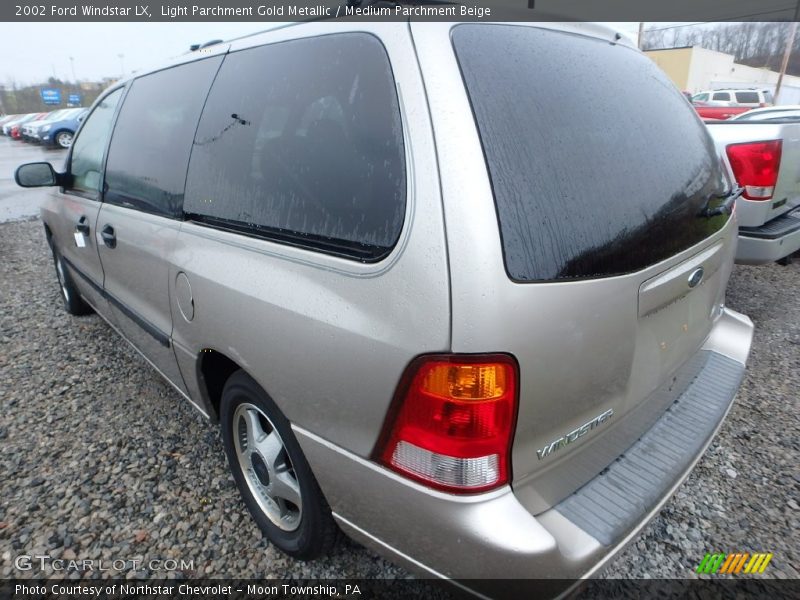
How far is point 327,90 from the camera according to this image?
4.78 ft

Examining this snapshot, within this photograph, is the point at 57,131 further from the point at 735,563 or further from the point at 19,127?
the point at 735,563

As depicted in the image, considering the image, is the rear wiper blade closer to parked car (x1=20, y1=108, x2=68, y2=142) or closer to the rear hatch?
the rear hatch

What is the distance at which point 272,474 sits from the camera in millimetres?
1808

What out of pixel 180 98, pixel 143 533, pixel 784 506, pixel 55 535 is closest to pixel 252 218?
pixel 180 98

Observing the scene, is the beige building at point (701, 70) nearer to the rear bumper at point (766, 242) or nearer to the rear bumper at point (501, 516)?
the rear bumper at point (766, 242)

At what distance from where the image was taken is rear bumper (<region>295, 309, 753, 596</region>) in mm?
1153

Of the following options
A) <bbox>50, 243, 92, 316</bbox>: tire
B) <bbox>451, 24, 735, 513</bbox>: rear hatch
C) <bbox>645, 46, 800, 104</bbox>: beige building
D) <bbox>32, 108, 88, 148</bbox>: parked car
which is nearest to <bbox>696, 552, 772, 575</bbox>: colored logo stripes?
<bbox>451, 24, 735, 513</bbox>: rear hatch

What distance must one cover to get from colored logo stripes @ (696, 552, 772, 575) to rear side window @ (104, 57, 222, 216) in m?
2.49

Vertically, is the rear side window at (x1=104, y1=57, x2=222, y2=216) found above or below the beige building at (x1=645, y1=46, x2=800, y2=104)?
below

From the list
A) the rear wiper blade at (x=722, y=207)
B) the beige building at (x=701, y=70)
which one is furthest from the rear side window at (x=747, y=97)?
the rear wiper blade at (x=722, y=207)

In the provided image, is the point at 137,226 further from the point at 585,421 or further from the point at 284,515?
the point at 585,421

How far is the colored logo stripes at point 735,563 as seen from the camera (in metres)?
1.80

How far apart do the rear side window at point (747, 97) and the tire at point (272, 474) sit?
28.1 meters

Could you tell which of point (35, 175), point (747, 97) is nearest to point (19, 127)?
point (35, 175)
